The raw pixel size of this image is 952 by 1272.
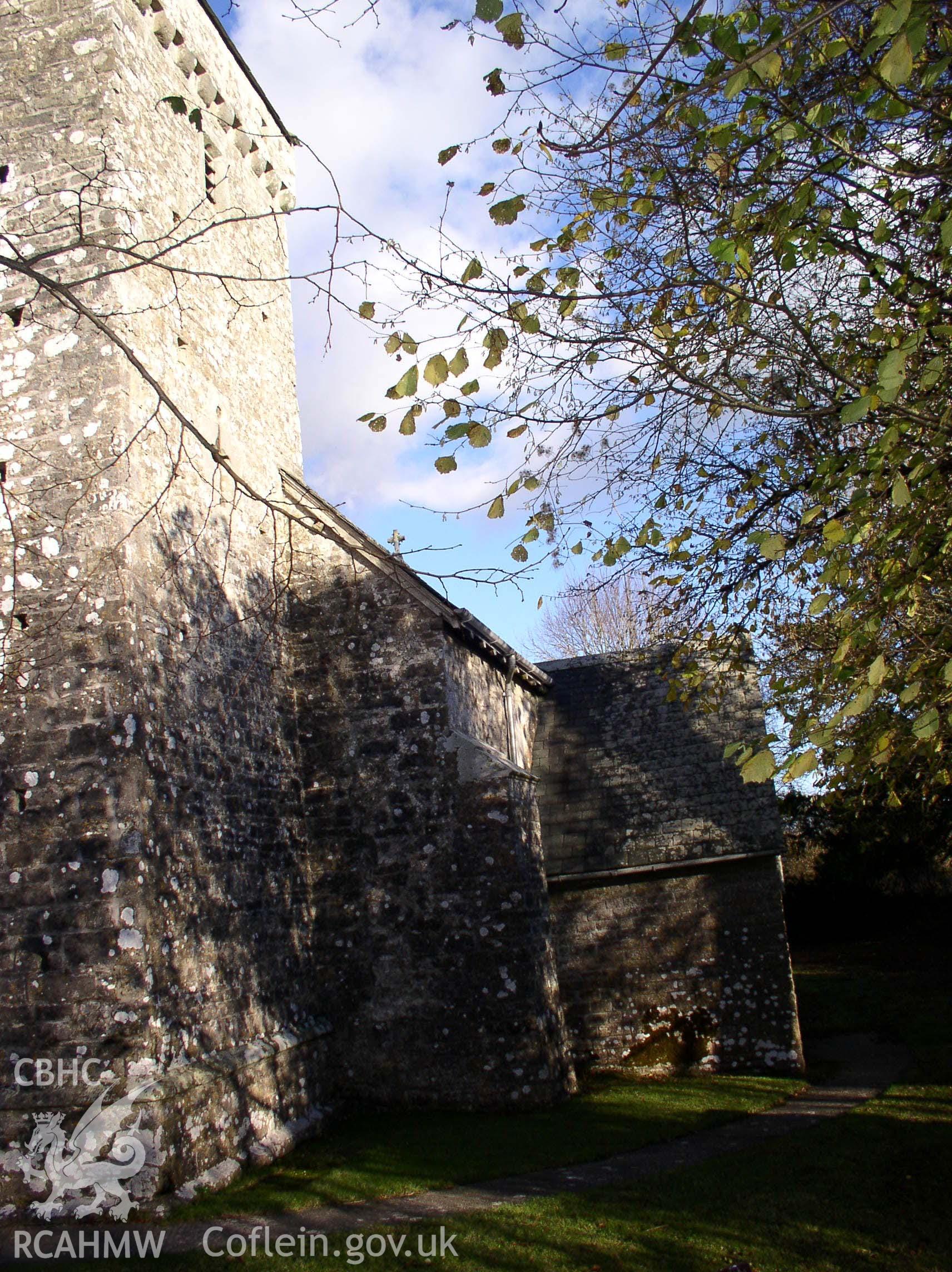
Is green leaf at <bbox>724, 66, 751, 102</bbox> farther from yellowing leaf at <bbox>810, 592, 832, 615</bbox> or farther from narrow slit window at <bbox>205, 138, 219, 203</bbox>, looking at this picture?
narrow slit window at <bbox>205, 138, 219, 203</bbox>

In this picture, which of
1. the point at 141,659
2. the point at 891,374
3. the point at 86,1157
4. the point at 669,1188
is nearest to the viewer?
the point at 891,374

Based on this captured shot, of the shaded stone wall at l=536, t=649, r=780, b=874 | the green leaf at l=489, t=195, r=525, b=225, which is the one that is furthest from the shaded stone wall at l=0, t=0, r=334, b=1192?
the shaded stone wall at l=536, t=649, r=780, b=874

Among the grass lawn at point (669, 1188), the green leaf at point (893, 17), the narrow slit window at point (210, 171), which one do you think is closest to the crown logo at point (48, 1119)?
the grass lawn at point (669, 1188)

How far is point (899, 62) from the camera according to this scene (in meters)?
3.11

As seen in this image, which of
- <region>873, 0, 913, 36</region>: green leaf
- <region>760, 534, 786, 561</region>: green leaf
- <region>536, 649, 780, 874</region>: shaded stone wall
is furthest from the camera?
<region>536, 649, 780, 874</region>: shaded stone wall

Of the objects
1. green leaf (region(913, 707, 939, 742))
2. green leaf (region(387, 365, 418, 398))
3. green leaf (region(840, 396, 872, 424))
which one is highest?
green leaf (region(387, 365, 418, 398))

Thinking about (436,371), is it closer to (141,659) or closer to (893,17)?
(893,17)

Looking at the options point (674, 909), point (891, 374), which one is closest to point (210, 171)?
point (891, 374)

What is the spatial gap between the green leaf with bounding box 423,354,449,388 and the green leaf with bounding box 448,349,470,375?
0.16 feet

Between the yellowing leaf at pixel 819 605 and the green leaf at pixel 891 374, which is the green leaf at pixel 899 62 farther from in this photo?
the yellowing leaf at pixel 819 605

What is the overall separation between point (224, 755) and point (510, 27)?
22.4 feet

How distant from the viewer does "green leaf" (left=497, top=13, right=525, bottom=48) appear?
4.02 metres

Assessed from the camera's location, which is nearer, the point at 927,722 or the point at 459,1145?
the point at 927,722

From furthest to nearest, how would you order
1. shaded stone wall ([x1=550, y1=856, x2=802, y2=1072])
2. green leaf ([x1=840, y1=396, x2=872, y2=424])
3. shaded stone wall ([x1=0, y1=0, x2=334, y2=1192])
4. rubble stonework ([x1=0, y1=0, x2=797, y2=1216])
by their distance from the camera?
1. shaded stone wall ([x1=550, y1=856, x2=802, y2=1072])
2. rubble stonework ([x1=0, y1=0, x2=797, y2=1216])
3. shaded stone wall ([x1=0, y1=0, x2=334, y2=1192])
4. green leaf ([x1=840, y1=396, x2=872, y2=424])
